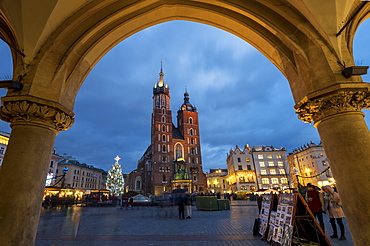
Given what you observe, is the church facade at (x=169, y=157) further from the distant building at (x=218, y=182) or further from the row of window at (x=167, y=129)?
the distant building at (x=218, y=182)

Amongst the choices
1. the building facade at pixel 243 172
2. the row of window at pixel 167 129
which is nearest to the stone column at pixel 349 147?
the building facade at pixel 243 172

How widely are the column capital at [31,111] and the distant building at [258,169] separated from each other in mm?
54588

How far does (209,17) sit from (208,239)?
6954mm

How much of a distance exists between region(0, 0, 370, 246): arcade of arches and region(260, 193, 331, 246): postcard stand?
1.01m

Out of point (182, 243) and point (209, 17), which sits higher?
point (209, 17)

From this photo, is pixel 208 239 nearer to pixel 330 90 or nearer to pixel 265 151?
pixel 330 90

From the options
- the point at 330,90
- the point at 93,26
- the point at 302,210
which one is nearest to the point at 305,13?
the point at 330,90

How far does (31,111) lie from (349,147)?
643cm

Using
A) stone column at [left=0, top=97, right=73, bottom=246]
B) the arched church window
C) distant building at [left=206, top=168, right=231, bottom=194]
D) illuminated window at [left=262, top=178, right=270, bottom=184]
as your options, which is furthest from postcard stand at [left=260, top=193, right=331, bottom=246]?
distant building at [left=206, top=168, right=231, bottom=194]

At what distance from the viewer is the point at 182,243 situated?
5.57 m

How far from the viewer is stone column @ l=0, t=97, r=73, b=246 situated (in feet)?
11.4

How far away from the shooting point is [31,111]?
13.2 ft

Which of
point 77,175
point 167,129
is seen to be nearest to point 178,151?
point 167,129

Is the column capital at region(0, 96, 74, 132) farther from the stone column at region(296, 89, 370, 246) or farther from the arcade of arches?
the stone column at region(296, 89, 370, 246)
